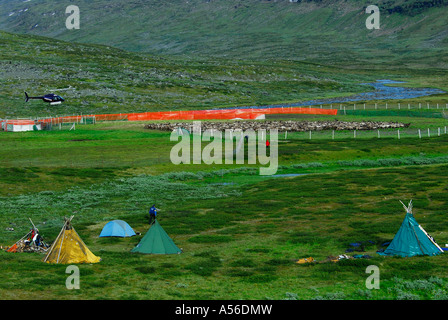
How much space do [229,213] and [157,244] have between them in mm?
12639

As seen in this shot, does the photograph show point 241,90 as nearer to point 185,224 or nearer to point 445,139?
point 445,139

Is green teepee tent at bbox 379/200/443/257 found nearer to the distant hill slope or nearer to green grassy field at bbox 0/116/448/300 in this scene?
green grassy field at bbox 0/116/448/300

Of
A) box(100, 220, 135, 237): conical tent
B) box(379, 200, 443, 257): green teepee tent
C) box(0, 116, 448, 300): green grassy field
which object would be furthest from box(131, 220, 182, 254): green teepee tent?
box(379, 200, 443, 257): green teepee tent

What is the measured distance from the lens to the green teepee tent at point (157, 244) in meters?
33.7

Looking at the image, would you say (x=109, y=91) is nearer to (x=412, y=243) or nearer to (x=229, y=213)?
(x=229, y=213)

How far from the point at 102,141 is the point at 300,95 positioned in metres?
113

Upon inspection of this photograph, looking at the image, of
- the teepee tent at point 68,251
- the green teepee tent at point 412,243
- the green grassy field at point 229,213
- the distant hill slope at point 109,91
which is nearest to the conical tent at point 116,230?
the green grassy field at point 229,213

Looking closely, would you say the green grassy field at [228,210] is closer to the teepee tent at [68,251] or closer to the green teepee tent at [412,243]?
the green teepee tent at [412,243]

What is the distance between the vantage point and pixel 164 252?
3366 cm

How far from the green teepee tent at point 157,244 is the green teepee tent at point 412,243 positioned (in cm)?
1222

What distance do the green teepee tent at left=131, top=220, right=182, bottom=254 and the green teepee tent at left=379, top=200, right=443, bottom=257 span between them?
12217 millimetres

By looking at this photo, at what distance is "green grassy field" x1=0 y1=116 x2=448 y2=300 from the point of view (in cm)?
2689

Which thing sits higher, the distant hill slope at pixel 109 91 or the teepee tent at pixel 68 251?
the distant hill slope at pixel 109 91
